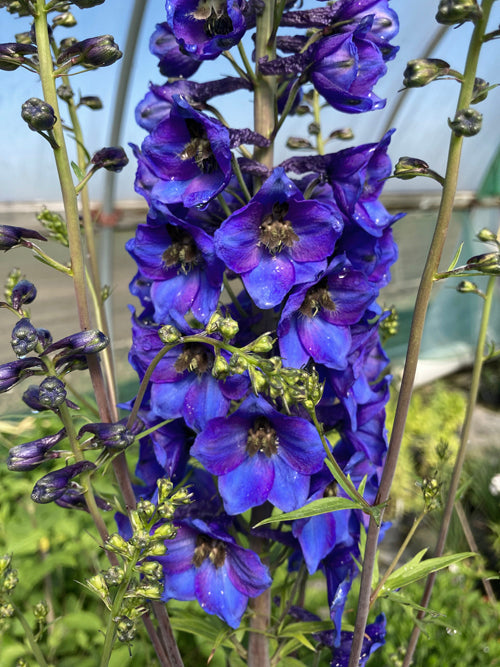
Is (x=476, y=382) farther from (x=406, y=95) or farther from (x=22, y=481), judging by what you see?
(x=406, y=95)

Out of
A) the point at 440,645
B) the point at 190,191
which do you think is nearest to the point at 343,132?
the point at 190,191

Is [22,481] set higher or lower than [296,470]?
lower

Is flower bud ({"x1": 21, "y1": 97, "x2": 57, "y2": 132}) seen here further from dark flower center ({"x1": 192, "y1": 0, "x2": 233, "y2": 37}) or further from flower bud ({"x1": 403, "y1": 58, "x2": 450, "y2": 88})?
flower bud ({"x1": 403, "y1": 58, "x2": 450, "y2": 88})

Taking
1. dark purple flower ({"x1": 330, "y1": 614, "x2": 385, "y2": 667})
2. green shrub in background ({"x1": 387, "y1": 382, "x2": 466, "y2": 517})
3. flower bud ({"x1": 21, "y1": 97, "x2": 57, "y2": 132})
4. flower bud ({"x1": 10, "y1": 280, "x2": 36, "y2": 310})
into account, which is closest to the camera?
flower bud ({"x1": 21, "y1": 97, "x2": 57, "y2": 132})

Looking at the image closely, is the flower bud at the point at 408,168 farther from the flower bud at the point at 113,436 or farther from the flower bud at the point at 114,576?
→ the flower bud at the point at 114,576

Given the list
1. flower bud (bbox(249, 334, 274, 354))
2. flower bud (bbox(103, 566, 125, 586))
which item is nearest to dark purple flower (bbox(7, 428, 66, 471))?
flower bud (bbox(103, 566, 125, 586))

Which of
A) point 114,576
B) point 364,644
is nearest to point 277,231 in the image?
point 114,576

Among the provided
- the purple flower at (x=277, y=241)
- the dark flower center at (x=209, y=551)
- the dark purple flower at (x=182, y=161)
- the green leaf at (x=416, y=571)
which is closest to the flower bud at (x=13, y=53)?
the dark purple flower at (x=182, y=161)
